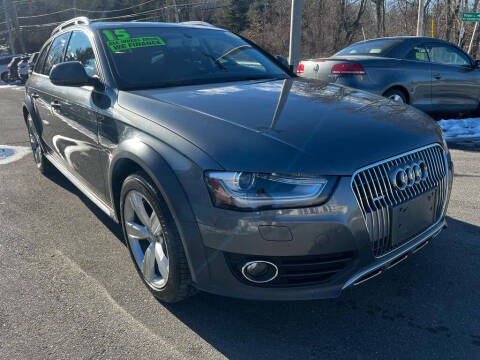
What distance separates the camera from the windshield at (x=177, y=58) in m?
3.18

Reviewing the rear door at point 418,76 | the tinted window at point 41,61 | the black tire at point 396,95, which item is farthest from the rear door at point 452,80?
the tinted window at point 41,61

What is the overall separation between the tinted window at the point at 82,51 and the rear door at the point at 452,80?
581 cm

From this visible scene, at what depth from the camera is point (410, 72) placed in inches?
276

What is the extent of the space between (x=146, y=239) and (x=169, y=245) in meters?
0.46

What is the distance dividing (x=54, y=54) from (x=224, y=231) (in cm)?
355

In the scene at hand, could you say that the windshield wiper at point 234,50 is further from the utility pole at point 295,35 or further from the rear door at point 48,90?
the utility pole at point 295,35

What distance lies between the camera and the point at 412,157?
2.36 metres

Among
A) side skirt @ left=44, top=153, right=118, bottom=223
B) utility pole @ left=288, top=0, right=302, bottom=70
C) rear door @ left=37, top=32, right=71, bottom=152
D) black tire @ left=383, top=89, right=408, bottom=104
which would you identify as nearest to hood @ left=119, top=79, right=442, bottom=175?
side skirt @ left=44, top=153, right=118, bottom=223

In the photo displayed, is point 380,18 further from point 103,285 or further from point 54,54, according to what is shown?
point 103,285

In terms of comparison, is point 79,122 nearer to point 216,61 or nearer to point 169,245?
point 216,61

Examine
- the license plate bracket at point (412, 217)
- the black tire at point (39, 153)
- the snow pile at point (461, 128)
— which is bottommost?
the snow pile at point (461, 128)

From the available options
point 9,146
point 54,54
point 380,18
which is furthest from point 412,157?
point 380,18

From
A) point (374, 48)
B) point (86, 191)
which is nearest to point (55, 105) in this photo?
point (86, 191)

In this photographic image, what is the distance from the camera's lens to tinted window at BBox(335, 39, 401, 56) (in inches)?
283
